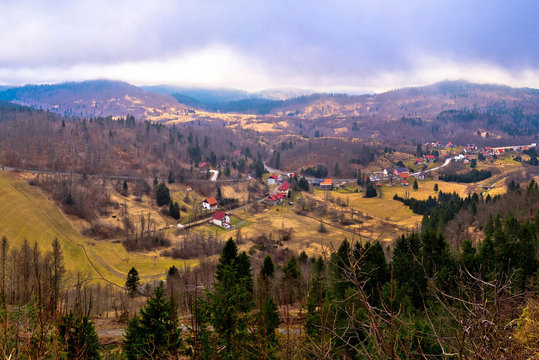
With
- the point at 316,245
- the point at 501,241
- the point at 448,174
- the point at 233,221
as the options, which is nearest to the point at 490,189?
the point at 448,174

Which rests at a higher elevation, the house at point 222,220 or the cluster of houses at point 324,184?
the cluster of houses at point 324,184

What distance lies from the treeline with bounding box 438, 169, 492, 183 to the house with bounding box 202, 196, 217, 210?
78.3 meters

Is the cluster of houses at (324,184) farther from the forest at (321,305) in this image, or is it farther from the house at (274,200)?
the forest at (321,305)

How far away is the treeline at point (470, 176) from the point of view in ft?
357

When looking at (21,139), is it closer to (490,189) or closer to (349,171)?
(349,171)

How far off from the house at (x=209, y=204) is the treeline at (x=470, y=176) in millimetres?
78289

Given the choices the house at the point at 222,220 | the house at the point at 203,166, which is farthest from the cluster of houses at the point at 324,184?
the house at the point at 222,220

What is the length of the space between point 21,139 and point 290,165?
91194 mm

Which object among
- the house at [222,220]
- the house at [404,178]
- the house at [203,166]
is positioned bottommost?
the house at [222,220]

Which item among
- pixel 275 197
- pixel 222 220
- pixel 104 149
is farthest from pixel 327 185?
pixel 104 149

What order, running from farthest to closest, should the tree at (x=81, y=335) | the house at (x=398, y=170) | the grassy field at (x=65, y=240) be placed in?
the house at (x=398, y=170), the grassy field at (x=65, y=240), the tree at (x=81, y=335)

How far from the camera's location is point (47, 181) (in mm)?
74500

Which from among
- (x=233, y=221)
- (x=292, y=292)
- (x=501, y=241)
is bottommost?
(x=233, y=221)

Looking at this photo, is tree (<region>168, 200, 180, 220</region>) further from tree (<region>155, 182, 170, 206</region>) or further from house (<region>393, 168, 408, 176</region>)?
house (<region>393, 168, 408, 176</region>)
